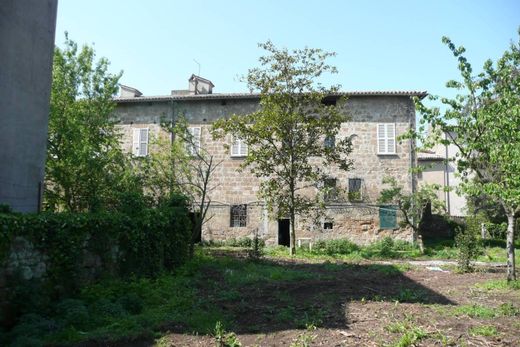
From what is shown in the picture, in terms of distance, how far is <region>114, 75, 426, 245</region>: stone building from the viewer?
22.0 metres

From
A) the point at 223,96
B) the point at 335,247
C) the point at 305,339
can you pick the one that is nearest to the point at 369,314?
the point at 305,339

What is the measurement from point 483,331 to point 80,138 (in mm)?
14824

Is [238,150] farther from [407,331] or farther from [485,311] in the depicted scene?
[407,331]

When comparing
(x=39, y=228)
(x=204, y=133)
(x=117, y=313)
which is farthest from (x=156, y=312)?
(x=204, y=133)

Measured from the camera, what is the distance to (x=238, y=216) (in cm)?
2283

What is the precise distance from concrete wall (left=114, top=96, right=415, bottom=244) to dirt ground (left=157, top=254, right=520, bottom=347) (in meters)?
10.6

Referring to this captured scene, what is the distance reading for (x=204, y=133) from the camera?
23203mm

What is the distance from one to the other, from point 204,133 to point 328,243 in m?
8.61

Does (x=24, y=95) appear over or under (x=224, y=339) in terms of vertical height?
over

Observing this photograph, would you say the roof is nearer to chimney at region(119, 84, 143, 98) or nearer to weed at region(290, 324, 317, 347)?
chimney at region(119, 84, 143, 98)

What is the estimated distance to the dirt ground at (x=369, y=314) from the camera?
6.10 m

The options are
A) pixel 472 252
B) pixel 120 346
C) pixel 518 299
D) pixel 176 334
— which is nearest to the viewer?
pixel 120 346

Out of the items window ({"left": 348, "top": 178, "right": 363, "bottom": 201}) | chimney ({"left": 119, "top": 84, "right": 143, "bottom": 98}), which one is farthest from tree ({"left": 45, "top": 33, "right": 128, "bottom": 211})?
window ({"left": 348, "top": 178, "right": 363, "bottom": 201})

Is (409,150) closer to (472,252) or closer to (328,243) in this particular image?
(328,243)
